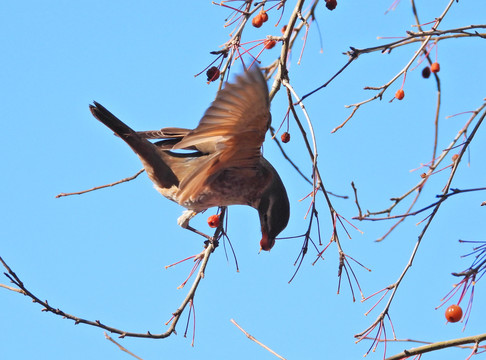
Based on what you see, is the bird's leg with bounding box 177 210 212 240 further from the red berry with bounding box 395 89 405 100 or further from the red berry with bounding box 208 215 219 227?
the red berry with bounding box 395 89 405 100

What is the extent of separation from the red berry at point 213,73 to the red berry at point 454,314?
6.39 feet

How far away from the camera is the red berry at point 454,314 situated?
385 centimetres

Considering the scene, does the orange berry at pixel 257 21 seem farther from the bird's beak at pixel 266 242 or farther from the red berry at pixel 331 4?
the bird's beak at pixel 266 242

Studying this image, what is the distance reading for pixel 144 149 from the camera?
4.86 meters

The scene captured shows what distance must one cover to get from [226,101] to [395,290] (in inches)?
52.5

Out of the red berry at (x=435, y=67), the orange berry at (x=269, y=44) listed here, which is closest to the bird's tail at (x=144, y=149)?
the orange berry at (x=269, y=44)

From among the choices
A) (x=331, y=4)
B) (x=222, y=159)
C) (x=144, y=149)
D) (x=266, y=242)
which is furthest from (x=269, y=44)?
(x=266, y=242)

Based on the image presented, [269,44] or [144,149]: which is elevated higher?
[269,44]

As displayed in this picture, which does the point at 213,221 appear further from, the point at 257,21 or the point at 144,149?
the point at 257,21

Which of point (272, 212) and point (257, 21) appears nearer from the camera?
point (257, 21)

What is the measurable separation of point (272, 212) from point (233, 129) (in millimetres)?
1071

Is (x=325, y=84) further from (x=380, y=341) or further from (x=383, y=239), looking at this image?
(x=380, y=341)

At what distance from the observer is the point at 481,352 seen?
3.23m

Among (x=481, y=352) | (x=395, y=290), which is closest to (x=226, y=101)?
(x=395, y=290)
